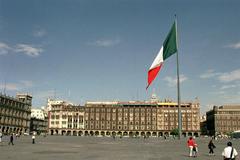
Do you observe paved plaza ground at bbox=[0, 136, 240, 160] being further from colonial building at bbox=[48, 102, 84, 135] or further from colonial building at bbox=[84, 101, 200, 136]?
colonial building at bbox=[48, 102, 84, 135]

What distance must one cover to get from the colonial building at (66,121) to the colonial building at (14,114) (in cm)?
1800

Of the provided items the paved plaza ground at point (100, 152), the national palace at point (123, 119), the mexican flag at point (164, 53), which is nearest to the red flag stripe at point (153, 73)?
the mexican flag at point (164, 53)

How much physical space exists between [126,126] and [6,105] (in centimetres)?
6534

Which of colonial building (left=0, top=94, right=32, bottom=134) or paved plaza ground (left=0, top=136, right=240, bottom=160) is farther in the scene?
colonial building (left=0, top=94, right=32, bottom=134)

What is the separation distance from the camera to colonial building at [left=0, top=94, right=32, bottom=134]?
130 metres

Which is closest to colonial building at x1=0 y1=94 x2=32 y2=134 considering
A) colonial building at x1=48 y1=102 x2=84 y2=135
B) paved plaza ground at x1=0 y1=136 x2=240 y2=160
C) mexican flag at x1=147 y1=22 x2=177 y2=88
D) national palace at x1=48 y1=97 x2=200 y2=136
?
colonial building at x1=48 y1=102 x2=84 y2=135

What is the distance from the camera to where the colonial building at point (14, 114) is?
425 ft

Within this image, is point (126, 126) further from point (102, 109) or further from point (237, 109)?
point (237, 109)

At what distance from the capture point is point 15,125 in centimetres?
14175

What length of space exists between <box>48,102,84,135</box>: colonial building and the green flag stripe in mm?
146380

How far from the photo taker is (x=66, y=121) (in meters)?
176

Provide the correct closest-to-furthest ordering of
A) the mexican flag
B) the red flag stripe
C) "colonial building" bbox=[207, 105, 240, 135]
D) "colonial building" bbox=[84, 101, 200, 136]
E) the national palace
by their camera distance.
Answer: the red flag stripe
the mexican flag
"colonial building" bbox=[207, 105, 240, 135]
the national palace
"colonial building" bbox=[84, 101, 200, 136]

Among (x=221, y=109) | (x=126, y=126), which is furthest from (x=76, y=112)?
(x=221, y=109)

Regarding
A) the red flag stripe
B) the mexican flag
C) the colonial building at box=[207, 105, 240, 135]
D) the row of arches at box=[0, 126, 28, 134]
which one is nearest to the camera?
the red flag stripe
